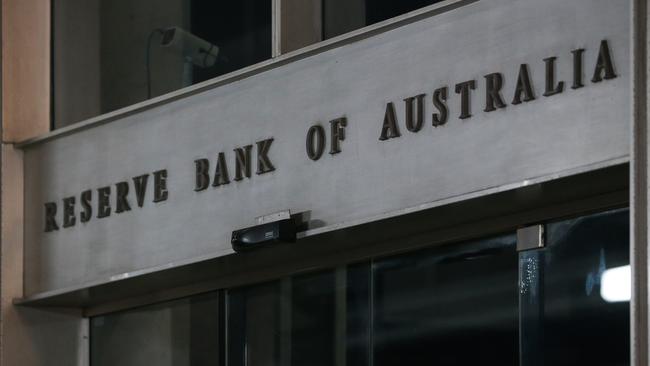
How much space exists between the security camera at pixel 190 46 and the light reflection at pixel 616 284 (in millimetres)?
3711

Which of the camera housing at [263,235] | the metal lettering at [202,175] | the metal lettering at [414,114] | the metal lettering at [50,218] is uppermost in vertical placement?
the metal lettering at [414,114]

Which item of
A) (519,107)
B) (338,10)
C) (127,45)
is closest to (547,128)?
(519,107)

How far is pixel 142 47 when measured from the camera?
1230 centimetres

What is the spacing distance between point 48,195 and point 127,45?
4.31 ft

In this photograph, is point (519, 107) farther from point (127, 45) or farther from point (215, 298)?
point (127, 45)

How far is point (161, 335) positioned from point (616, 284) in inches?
164

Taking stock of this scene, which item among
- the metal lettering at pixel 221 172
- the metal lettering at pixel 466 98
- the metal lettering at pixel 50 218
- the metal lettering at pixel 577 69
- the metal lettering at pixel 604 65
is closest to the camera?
the metal lettering at pixel 604 65

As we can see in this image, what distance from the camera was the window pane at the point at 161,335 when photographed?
11.7m

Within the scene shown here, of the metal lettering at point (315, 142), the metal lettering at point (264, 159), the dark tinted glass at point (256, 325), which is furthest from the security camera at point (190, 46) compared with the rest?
the dark tinted glass at point (256, 325)

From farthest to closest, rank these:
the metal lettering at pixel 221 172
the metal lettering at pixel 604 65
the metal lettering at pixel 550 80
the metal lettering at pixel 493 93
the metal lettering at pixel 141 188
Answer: the metal lettering at pixel 141 188 < the metal lettering at pixel 221 172 < the metal lettering at pixel 493 93 < the metal lettering at pixel 550 80 < the metal lettering at pixel 604 65

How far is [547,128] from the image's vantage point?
8898 millimetres

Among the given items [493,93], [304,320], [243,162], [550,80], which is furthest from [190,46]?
[550,80]

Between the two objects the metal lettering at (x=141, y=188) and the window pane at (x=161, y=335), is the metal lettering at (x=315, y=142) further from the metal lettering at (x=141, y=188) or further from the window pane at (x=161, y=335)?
the window pane at (x=161, y=335)

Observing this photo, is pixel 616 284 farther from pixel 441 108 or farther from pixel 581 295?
pixel 441 108
